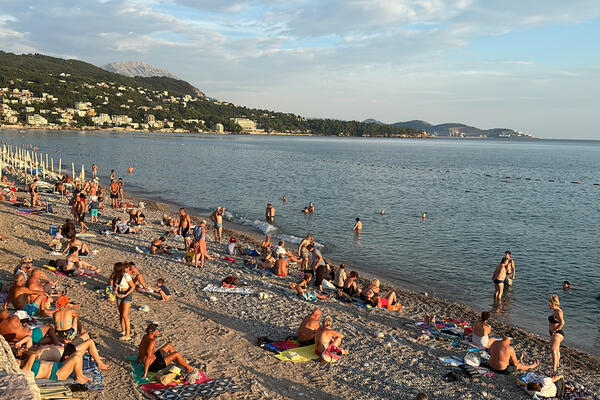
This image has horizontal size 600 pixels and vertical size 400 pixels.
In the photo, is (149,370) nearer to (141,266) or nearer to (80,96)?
(141,266)

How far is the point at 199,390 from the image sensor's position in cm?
730

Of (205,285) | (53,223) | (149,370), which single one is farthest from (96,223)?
(149,370)

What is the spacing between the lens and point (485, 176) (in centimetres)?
6309

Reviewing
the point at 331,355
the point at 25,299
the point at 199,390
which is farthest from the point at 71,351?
the point at 331,355

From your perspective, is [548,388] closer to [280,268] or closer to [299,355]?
[299,355]

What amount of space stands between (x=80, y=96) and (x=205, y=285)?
200 m

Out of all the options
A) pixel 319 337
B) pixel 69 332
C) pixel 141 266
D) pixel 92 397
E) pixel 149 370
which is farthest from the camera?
pixel 141 266

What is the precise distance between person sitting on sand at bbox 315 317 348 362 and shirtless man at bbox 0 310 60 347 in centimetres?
493

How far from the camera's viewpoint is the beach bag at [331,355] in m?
8.84

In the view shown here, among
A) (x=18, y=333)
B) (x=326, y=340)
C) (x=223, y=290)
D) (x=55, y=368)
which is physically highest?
(x=18, y=333)

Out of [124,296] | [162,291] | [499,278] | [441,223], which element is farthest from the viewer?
[441,223]

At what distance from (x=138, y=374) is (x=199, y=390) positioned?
125cm

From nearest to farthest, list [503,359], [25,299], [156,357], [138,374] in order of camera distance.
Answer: [138,374] < [156,357] < [503,359] < [25,299]

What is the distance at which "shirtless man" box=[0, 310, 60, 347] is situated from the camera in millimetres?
7445
